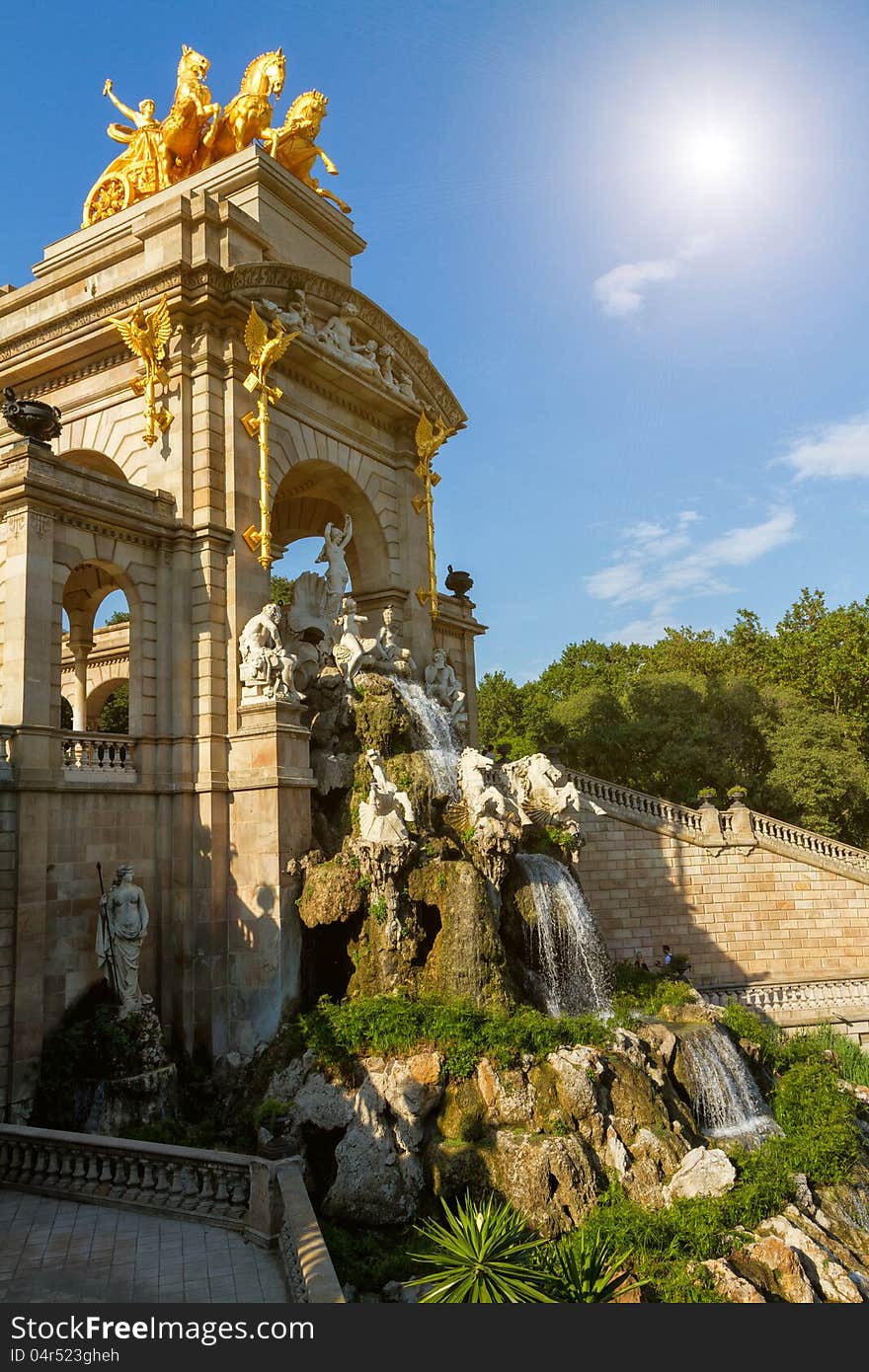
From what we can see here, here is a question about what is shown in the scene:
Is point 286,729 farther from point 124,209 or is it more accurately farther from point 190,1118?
point 124,209

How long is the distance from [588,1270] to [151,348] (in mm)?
16753

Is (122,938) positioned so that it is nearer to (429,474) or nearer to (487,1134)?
(487,1134)

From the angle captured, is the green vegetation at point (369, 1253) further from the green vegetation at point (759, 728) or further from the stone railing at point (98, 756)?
the green vegetation at point (759, 728)

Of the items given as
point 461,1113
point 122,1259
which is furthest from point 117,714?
point 122,1259

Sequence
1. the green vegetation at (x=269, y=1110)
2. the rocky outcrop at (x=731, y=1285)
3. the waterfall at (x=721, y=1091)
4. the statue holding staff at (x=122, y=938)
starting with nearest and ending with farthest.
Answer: the rocky outcrop at (x=731, y=1285) → the green vegetation at (x=269, y=1110) → the statue holding staff at (x=122, y=938) → the waterfall at (x=721, y=1091)

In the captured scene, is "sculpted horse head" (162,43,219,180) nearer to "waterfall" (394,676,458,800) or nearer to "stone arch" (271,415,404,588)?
"stone arch" (271,415,404,588)

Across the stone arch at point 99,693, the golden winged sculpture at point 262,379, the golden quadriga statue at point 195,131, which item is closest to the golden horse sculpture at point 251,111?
the golden quadriga statue at point 195,131

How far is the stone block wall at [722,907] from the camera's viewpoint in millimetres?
26297

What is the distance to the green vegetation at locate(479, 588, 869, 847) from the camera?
32938 millimetres

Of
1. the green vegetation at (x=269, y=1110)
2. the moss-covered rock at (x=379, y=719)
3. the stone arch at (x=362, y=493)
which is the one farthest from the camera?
the stone arch at (x=362, y=493)

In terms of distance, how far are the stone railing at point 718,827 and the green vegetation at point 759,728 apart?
208 inches

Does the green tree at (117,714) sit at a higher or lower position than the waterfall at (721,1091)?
higher

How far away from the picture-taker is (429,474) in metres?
24.7

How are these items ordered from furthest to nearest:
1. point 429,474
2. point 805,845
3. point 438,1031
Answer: point 805,845 → point 429,474 → point 438,1031
